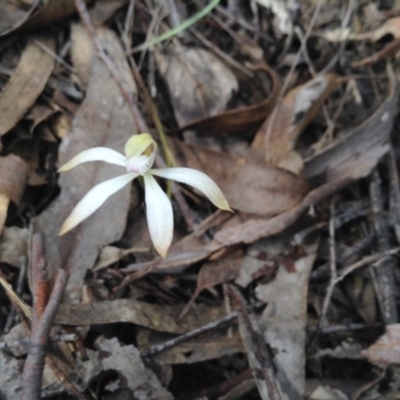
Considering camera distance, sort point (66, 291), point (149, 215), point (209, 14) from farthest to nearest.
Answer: point (209, 14) → point (66, 291) → point (149, 215)

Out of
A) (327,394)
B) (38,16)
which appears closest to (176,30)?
(38,16)

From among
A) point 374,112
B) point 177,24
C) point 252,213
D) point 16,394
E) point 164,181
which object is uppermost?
point 177,24

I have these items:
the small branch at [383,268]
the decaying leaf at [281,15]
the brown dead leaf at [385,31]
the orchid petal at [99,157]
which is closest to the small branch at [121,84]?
the orchid petal at [99,157]

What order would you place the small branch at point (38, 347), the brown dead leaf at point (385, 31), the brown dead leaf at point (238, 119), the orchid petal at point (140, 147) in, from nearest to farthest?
1. the small branch at point (38, 347)
2. the orchid petal at point (140, 147)
3. the brown dead leaf at point (238, 119)
4. the brown dead leaf at point (385, 31)

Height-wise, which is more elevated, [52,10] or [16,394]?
[52,10]

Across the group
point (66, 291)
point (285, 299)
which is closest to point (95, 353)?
point (66, 291)

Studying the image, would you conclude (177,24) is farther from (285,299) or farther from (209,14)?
(285,299)

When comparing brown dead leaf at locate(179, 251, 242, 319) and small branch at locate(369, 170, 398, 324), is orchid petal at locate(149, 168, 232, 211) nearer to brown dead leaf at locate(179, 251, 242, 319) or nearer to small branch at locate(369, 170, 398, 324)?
brown dead leaf at locate(179, 251, 242, 319)

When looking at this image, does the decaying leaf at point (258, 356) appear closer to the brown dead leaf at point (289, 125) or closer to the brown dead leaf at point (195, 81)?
the brown dead leaf at point (289, 125)
